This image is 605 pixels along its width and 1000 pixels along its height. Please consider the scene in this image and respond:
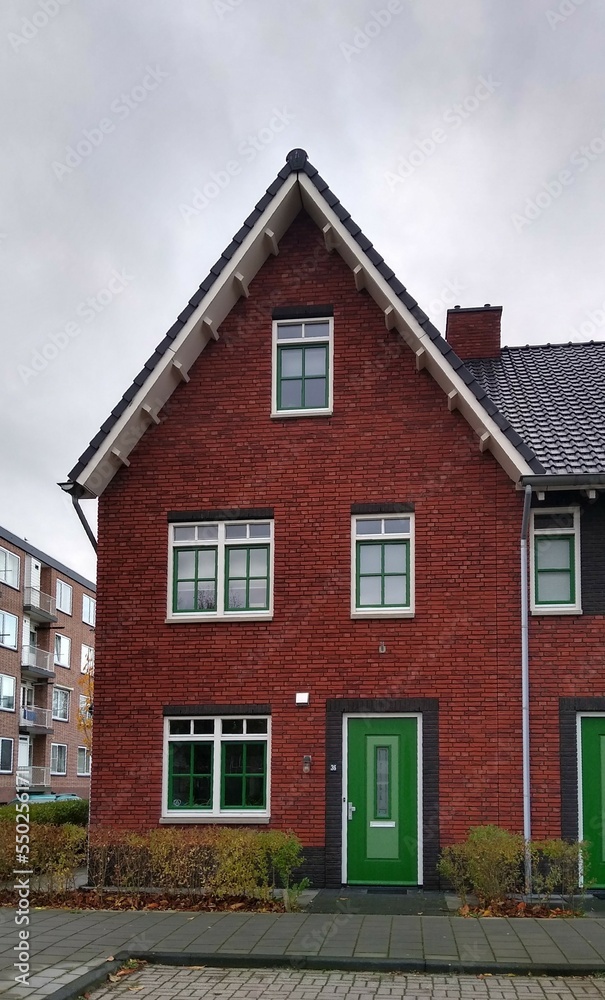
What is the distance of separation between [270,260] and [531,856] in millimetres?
9678

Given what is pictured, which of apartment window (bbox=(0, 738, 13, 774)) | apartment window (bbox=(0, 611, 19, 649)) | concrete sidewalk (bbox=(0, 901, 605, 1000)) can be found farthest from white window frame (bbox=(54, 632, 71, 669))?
concrete sidewalk (bbox=(0, 901, 605, 1000))

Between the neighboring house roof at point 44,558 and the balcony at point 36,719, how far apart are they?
7593mm

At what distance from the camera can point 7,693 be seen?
5109 centimetres

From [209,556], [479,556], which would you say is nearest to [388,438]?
[479,556]

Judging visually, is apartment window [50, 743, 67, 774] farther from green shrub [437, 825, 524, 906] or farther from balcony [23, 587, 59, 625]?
green shrub [437, 825, 524, 906]

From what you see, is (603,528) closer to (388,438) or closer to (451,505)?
(451,505)

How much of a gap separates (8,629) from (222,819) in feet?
127

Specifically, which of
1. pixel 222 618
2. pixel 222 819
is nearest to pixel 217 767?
pixel 222 819

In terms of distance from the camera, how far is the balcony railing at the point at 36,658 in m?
53.8

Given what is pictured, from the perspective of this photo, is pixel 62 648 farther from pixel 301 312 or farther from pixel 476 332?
pixel 301 312

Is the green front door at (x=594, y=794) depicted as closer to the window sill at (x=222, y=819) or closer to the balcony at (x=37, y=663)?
the window sill at (x=222, y=819)

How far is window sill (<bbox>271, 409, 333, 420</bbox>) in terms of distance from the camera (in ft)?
54.0

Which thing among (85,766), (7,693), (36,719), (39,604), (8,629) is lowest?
(85,766)

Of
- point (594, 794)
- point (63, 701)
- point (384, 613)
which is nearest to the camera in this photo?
point (594, 794)
